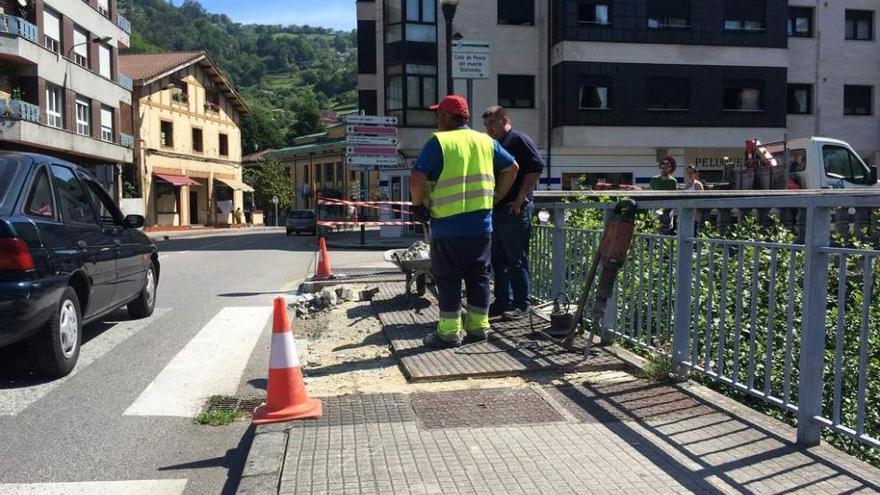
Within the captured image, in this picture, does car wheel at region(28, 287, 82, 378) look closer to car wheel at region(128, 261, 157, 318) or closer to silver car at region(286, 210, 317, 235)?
car wheel at region(128, 261, 157, 318)

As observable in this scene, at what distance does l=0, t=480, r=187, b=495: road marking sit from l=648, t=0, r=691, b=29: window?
28.9 meters

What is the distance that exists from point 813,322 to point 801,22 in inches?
1301

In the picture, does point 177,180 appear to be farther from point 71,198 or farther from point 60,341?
point 60,341

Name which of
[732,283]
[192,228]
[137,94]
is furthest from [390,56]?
[732,283]

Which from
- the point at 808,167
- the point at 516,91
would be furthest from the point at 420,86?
the point at 808,167

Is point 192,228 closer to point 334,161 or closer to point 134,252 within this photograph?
point 334,161

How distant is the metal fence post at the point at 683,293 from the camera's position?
476 centimetres

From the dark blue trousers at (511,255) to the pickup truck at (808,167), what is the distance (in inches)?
416

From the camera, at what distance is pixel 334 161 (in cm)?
6019

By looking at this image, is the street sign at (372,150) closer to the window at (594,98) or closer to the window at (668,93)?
the window at (594,98)

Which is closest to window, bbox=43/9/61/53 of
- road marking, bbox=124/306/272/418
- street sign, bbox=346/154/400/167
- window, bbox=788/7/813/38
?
street sign, bbox=346/154/400/167

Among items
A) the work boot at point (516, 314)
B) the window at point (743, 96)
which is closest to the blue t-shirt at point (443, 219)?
the work boot at point (516, 314)

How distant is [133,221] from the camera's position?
24.4 ft

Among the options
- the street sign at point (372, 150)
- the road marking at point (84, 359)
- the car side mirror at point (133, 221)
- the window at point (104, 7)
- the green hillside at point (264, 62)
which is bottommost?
the road marking at point (84, 359)
